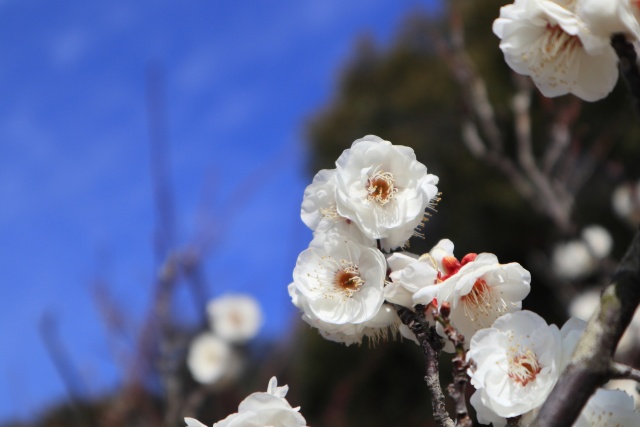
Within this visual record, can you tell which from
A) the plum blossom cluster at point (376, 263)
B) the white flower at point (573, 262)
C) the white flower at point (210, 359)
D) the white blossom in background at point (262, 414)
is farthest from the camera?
the white flower at point (573, 262)

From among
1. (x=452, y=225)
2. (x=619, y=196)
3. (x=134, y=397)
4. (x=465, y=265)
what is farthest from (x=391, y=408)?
(x=465, y=265)

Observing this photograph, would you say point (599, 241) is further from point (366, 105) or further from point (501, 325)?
point (366, 105)

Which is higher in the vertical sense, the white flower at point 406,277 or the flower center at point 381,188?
the flower center at point 381,188

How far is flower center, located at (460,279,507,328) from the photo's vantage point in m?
0.89

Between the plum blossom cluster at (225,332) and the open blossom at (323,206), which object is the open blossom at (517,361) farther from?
the plum blossom cluster at (225,332)

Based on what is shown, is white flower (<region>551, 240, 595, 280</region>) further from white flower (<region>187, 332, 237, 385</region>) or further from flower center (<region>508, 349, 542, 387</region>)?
flower center (<region>508, 349, 542, 387</region>)

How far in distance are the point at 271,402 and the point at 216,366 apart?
3.48 meters

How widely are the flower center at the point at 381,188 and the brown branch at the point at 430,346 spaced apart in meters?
A: 0.14

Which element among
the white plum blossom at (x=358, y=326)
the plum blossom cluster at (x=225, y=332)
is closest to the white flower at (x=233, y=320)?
the plum blossom cluster at (x=225, y=332)

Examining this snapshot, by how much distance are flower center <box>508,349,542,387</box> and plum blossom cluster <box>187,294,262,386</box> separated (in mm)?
3522

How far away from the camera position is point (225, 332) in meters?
4.39

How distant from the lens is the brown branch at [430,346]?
716 millimetres

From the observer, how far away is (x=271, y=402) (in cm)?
74

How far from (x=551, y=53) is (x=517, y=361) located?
37 centimetres
